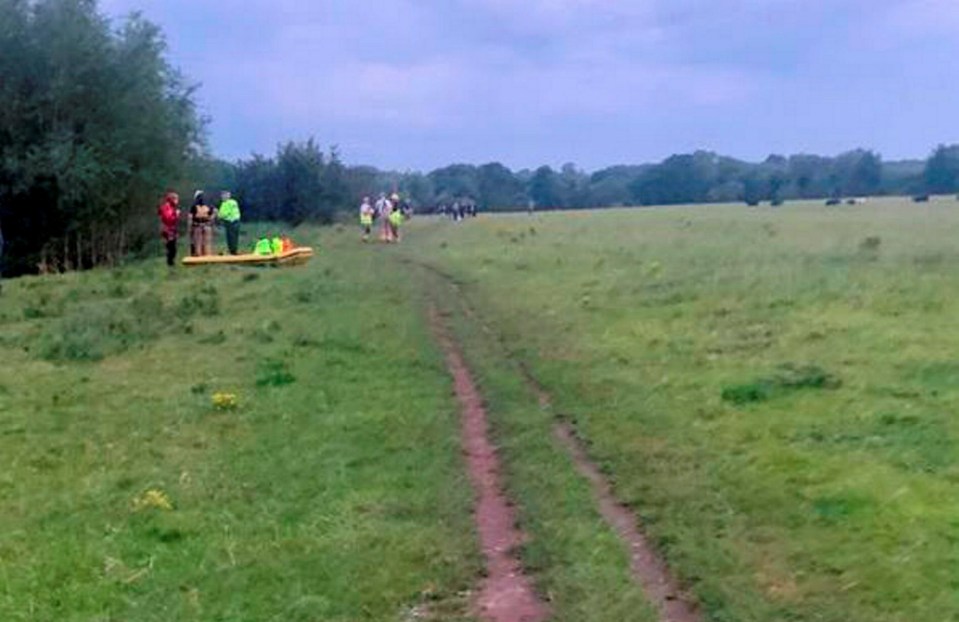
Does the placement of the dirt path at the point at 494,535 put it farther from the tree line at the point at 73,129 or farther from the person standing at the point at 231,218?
the tree line at the point at 73,129

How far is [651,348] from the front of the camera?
20094 mm

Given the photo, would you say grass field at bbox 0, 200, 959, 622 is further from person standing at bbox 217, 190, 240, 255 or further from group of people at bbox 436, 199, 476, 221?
group of people at bbox 436, 199, 476, 221

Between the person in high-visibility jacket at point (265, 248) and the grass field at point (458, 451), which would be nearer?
the grass field at point (458, 451)

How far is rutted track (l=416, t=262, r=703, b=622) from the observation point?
8641 millimetres

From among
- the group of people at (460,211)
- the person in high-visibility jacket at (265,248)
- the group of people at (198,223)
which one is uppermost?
the group of people at (198,223)

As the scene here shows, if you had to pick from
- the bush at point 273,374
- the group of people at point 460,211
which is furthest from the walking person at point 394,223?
the bush at point 273,374

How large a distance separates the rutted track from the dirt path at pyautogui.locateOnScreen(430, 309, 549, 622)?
715mm

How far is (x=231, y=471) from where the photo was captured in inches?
507

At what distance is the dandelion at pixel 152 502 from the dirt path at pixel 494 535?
2508mm

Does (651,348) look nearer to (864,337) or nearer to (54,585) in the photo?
(864,337)

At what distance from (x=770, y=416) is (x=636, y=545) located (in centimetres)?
475

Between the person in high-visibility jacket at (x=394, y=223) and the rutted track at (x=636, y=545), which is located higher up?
the person in high-visibility jacket at (x=394, y=223)

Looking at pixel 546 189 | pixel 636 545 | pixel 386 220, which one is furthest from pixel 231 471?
pixel 546 189

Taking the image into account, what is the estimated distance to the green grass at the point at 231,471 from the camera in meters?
9.23
